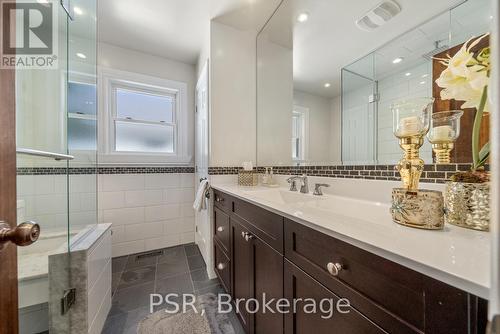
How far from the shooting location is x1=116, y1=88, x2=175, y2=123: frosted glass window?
223cm

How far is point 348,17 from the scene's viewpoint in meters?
1.10

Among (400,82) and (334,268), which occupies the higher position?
(400,82)

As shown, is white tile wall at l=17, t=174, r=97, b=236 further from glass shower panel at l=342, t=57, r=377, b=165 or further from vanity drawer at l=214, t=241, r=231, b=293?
glass shower panel at l=342, t=57, r=377, b=165

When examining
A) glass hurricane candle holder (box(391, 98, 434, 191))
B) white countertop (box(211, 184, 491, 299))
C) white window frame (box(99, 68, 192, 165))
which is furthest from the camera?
white window frame (box(99, 68, 192, 165))

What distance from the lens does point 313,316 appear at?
61 cm

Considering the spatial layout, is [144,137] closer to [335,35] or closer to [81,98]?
[81,98]

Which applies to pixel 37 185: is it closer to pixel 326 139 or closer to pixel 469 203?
pixel 326 139

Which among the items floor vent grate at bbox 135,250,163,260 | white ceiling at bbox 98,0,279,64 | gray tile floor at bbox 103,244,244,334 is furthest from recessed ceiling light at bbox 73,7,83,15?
floor vent grate at bbox 135,250,163,260

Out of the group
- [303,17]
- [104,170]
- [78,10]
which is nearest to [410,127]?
[303,17]

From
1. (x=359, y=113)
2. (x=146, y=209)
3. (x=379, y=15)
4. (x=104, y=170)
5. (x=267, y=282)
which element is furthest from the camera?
(x=146, y=209)

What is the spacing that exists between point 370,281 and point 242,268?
31.9 inches

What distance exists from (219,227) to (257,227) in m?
0.68

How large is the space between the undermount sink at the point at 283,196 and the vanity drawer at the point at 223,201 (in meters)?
0.18

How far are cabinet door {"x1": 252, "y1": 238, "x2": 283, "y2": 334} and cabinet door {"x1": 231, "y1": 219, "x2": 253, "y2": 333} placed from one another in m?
0.06
